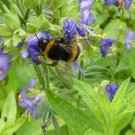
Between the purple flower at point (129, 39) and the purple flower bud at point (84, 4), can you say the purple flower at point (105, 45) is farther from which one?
the purple flower at point (129, 39)

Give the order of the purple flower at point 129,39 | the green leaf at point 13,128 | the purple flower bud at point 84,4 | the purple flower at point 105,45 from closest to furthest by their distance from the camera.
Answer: the purple flower bud at point 84,4 → the purple flower at point 105,45 → the green leaf at point 13,128 → the purple flower at point 129,39

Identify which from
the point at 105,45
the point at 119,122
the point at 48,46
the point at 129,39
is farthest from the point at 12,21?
the point at 129,39

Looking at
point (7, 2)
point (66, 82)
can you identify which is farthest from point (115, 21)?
point (7, 2)

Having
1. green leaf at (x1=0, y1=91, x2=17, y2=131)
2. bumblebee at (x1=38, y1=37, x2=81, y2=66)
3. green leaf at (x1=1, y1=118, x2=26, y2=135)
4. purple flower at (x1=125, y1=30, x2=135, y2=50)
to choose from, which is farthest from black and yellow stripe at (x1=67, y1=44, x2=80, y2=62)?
purple flower at (x1=125, y1=30, x2=135, y2=50)

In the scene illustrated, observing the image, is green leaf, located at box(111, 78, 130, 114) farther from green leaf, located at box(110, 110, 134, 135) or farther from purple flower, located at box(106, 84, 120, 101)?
purple flower, located at box(106, 84, 120, 101)

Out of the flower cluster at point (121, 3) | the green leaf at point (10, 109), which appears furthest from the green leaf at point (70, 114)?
the green leaf at point (10, 109)

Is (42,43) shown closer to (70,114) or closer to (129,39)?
(70,114)
